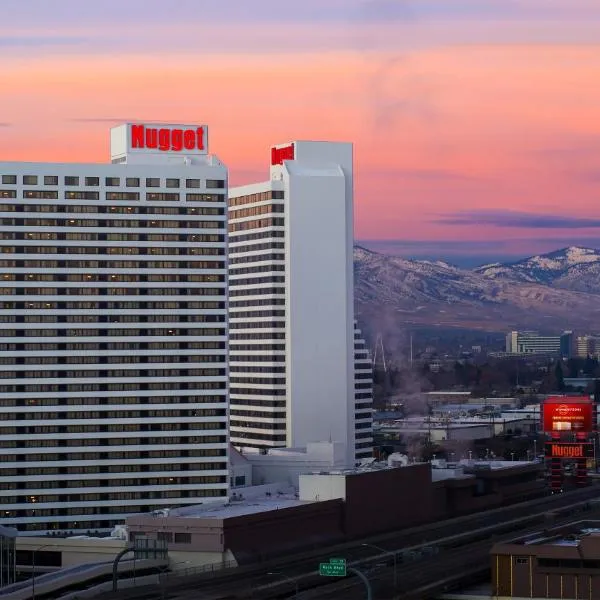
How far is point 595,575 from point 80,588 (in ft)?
183

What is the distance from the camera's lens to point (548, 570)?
Answer: 189250 millimetres

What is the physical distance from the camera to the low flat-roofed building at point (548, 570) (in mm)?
187375

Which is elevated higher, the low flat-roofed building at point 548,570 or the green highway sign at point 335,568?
the green highway sign at point 335,568

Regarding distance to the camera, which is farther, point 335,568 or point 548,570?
point 548,570

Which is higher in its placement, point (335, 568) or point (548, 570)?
point (335, 568)

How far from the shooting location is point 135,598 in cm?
19262

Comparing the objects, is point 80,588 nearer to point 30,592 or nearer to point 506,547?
point 30,592

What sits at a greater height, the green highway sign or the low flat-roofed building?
the green highway sign

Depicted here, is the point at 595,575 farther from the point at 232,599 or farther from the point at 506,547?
the point at 232,599

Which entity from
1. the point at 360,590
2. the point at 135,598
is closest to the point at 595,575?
the point at 360,590

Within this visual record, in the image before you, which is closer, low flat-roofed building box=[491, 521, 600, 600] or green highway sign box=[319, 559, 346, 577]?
green highway sign box=[319, 559, 346, 577]

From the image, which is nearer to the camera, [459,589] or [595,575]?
[595,575]

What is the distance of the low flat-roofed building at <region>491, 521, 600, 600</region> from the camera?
615 ft

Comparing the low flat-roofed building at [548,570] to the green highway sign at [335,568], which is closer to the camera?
the green highway sign at [335,568]
